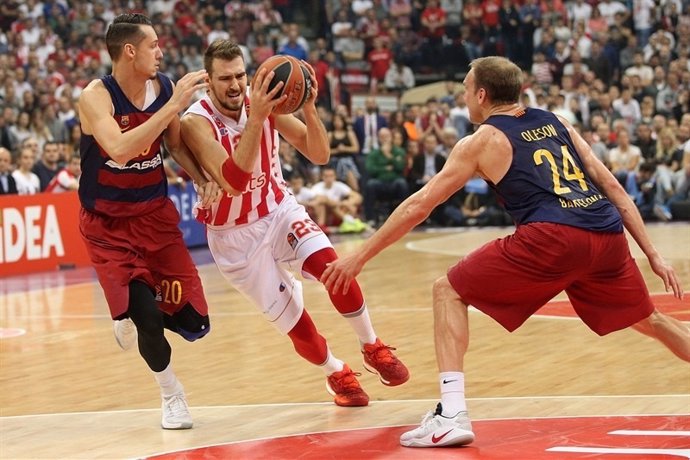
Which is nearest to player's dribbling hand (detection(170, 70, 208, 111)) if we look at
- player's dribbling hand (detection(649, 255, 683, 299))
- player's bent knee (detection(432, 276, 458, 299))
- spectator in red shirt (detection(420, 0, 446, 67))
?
player's bent knee (detection(432, 276, 458, 299))

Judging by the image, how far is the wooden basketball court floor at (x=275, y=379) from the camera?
6059 mm

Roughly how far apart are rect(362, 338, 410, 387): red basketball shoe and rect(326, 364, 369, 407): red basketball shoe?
0.43 ft

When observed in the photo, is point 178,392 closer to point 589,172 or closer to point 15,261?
point 589,172

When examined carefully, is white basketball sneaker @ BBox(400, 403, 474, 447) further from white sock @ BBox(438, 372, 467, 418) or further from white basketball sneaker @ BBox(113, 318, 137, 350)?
white basketball sneaker @ BBox(113, 318, 137, 350)

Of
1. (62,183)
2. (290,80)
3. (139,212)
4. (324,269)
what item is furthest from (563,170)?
(62,183)

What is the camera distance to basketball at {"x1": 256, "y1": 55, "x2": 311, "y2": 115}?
5.96 meters

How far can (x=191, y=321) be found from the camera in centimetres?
639

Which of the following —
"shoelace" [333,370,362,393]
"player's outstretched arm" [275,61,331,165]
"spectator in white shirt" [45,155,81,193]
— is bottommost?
"spectator in white shirt" [45,155,81,193]

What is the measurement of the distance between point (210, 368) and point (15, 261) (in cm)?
734

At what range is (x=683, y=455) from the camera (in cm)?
501

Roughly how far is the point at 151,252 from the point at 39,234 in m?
9.16

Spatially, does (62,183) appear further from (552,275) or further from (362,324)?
(552,275)

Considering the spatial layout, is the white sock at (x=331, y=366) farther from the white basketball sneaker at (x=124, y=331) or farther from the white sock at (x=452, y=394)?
the white sock at (x=452, y=394)

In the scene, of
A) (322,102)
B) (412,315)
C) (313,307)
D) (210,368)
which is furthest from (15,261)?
(322,102)
